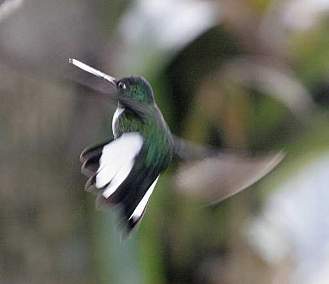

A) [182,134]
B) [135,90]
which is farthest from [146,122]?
[182,134]

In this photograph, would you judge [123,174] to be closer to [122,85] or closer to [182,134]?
[122,85]

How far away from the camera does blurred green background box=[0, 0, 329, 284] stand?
1.87ft

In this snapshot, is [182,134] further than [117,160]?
Yes

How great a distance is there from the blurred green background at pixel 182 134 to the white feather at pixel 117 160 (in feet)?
0.82

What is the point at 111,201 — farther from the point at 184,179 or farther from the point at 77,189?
the point at 77,189

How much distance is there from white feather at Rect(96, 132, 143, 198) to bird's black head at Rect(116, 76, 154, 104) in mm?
12

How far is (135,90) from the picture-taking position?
24cm

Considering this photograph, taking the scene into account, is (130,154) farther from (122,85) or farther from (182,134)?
(182,134)

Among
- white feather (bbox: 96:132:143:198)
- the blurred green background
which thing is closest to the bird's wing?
white feather (bbox: 96:132:143:198)

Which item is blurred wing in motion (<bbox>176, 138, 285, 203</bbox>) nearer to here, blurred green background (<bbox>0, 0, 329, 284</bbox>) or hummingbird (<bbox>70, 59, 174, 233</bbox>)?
hummingbird (<bbox>70, 59, 174, 233</bbox>)

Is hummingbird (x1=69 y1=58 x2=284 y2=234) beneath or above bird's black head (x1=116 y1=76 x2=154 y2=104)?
beneath

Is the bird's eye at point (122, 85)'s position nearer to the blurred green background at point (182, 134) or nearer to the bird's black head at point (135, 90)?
the bird's black head at point (135, 90)

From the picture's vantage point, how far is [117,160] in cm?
24

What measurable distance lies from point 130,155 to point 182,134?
349 mm
